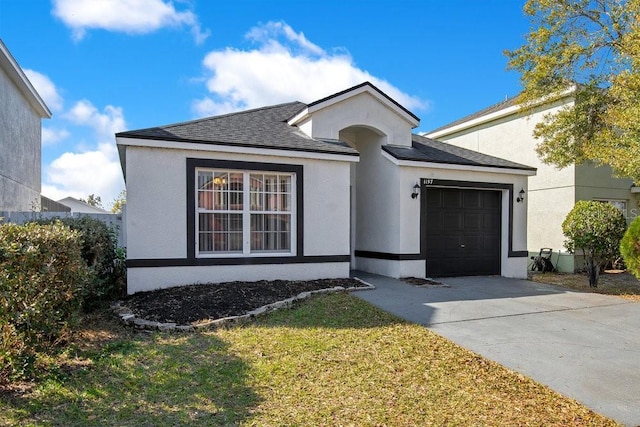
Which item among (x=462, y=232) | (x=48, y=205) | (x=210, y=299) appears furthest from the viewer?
(x=48, y=205)

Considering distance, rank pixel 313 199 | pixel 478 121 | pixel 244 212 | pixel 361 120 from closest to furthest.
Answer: pixel 244 212, pixel 313 199, pixel 361 120, pixel 478 121

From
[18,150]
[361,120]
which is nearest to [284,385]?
[361,120]

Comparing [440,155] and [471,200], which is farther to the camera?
[471,200]

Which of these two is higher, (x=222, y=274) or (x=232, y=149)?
(x=232, y=149)

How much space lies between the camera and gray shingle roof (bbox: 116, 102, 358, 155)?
8641 millimetres

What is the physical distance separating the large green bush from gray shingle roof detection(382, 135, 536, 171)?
7.86 metres

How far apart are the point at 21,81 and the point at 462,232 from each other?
50.8ft

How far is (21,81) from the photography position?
13.8m

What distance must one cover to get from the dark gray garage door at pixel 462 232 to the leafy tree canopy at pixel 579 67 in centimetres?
242

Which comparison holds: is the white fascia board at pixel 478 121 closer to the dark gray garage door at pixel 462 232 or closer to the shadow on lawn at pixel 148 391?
the dark gray garage door at pixel 462 232

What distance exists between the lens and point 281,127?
36.2ft

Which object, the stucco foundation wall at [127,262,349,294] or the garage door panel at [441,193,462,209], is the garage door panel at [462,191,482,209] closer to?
the garage door panel at [441,193,462,209]

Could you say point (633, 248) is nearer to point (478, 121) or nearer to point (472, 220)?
point (472, 220)

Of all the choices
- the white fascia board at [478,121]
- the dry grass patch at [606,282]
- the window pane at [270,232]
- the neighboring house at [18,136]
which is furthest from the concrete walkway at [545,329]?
the neighboring house at [18,136]
